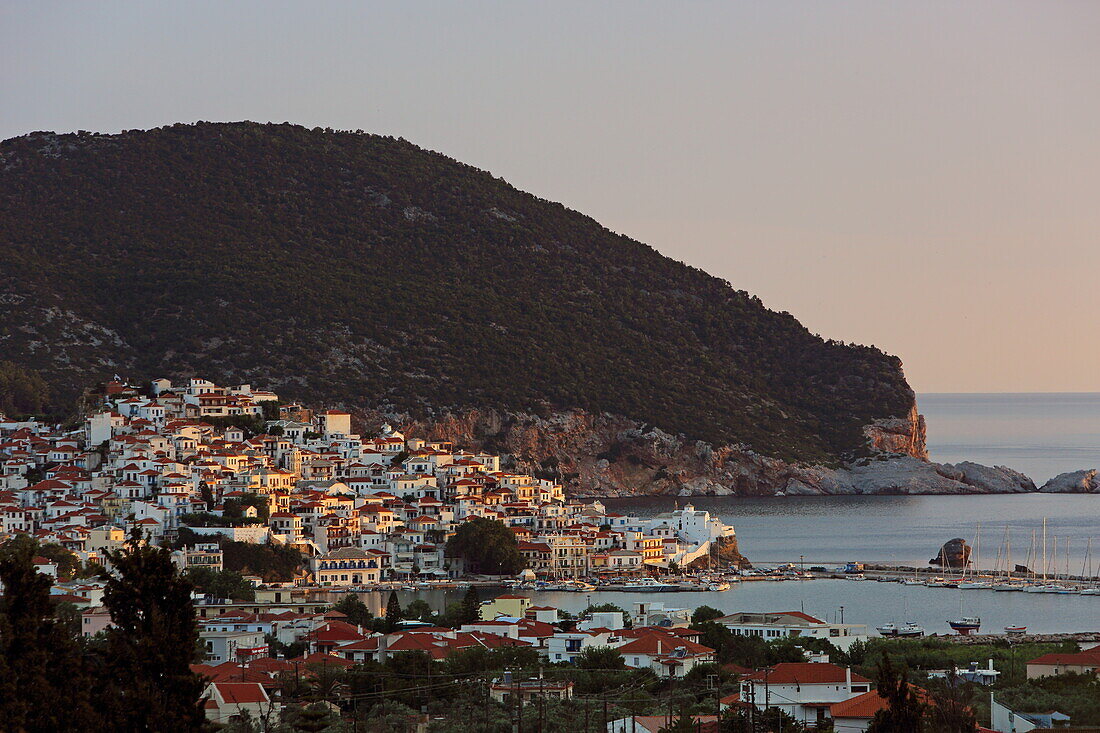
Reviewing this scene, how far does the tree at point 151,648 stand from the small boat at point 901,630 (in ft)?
92.5

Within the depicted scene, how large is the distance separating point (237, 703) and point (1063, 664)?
1301cm

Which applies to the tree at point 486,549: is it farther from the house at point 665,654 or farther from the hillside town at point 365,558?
the house at point 665,654

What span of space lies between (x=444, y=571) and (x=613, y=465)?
44.3 m

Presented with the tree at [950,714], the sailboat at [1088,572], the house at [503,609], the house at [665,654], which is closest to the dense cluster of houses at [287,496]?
the sailboat at [1088,572]

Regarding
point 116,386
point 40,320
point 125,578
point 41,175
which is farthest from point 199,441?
point 41,175

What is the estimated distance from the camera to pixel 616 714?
83.7 feet

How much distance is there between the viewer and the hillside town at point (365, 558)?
28234 millimetres

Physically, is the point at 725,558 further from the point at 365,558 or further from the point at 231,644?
the point at 231,644

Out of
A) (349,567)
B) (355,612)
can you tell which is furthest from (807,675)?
(349,567)

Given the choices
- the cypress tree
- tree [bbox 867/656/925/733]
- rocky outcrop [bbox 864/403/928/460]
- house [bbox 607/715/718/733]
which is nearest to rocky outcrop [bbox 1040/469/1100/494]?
rocky outcrop [bbox 864/403/928/460]

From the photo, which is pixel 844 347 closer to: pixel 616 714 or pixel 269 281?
pixel 269 281

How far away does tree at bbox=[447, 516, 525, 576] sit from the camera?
5909 cm

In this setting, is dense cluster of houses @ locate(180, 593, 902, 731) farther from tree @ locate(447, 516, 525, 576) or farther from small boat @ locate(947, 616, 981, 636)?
tree @ locate(447, 516, 525, 576)

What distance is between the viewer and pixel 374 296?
112 m
